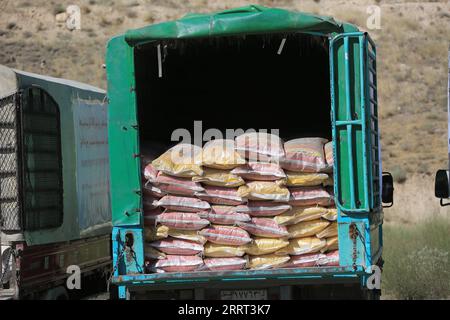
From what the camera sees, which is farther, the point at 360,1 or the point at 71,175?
the point at 360,1

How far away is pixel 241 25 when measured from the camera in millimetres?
7422

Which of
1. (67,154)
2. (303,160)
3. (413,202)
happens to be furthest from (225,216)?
(413,202)

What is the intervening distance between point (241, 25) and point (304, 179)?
141cm

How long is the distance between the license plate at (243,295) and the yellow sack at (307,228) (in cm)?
56

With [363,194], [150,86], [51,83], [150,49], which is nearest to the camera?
[363,194]

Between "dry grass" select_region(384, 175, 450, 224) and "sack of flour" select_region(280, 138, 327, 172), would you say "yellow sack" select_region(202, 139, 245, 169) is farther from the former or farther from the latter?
"dry grass" select_region(384, 175, 450, 224)

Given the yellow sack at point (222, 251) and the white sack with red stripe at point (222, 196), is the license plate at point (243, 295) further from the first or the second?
the white sack with red stripe at point (222, 196)

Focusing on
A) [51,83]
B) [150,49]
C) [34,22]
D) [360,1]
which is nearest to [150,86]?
[150,49]

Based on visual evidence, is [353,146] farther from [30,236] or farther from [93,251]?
[93,251]

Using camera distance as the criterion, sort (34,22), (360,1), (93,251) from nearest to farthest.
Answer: (93,251) → (34,22) → (360,1)

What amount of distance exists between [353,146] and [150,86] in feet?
8.58

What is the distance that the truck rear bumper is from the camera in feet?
24.1

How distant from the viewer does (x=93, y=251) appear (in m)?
11.8

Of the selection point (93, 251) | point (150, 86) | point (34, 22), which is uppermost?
point (34, 22)
